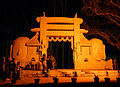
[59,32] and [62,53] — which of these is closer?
[59,32]

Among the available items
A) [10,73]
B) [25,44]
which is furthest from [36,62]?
[10,73]

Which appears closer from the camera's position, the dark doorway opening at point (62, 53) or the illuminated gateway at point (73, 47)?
the illuminated gateway at point (73, 47)

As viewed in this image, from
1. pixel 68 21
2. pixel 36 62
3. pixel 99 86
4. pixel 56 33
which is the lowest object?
pixel 99 86

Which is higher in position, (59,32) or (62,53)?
(59,32)

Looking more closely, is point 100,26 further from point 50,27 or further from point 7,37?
point 7,37

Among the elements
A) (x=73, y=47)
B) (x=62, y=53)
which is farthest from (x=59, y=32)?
(x=62, y=53)

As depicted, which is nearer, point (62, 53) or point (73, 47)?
point (73, 47)

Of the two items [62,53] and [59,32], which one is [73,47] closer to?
[59,32]

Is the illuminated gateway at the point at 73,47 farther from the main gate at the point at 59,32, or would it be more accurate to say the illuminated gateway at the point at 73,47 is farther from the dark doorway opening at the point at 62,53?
the dark doorway opening at the point at 62,53

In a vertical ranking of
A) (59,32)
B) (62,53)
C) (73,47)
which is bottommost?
(62,53)

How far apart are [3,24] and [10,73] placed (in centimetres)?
1553

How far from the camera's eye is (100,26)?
23.1m

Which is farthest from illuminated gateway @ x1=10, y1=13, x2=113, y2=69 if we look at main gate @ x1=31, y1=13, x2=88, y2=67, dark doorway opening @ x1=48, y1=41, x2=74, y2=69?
dark doorway opening @ x1=48, y1=41, x2=74, y2=69

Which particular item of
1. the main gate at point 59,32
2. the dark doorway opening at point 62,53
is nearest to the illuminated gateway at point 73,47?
the main gate at point 59,32
